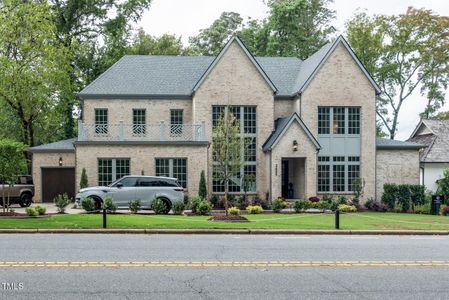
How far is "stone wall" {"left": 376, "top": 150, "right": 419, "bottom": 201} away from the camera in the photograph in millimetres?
33406

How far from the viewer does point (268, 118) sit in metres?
32.9

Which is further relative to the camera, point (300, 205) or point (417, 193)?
point (417, 193)

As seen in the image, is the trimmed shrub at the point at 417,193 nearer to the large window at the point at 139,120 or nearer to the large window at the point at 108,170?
the large window at the point at 139,120

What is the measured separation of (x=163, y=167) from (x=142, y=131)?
3.29 metres

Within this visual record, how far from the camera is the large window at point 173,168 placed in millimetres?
30406

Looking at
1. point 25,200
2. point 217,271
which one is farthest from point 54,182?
point 217,271

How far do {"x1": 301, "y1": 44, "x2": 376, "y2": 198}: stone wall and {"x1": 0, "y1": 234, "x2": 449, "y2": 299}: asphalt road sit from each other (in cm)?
1837

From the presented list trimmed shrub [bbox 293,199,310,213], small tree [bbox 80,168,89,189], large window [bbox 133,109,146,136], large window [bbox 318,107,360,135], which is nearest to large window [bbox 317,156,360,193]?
large window [bbox 318,107,360,135]

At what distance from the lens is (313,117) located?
32.9 m

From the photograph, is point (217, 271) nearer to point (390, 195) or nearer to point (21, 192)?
point (21, 192)

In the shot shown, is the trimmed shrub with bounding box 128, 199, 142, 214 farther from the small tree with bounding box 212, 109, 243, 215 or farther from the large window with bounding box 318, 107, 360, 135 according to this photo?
the large window with bounding box 318, 107, 360, 135

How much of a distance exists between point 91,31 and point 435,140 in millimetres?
29172

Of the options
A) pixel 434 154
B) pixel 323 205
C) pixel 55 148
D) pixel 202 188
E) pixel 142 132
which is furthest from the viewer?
pixel 434 154

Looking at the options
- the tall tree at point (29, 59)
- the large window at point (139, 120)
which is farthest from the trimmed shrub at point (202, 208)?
the tall tree at point (29, 59)
